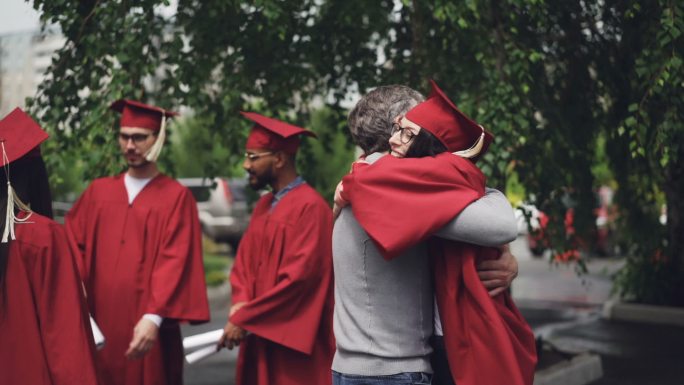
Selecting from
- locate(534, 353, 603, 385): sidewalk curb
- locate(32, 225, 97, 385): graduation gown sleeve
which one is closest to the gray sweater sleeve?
locate(32, 225, 97, 385): graduation gown sleeve

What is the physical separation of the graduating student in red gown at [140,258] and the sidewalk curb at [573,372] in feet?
9.17

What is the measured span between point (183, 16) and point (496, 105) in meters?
2.21

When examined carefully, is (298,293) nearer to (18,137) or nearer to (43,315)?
(43,315)

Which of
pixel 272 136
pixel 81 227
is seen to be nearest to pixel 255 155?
pixel 272 136

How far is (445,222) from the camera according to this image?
2.54 metres

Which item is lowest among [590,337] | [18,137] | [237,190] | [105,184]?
[590,337]

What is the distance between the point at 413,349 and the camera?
8.98 ft

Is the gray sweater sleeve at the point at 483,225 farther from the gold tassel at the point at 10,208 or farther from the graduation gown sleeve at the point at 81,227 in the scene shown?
the graduation gown sleeve at the point at 81,227

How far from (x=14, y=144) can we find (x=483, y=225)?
1.85 metres

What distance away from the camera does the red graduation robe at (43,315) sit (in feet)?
10.9

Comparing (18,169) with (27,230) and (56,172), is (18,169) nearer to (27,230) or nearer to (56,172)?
(27,230)

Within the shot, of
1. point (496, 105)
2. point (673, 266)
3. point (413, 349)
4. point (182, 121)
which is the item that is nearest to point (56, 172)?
point (496, 105)

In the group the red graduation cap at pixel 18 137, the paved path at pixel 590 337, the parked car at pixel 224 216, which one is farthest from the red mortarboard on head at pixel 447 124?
the parked car at pixel 224 216

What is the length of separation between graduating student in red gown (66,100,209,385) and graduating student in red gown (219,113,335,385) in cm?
35
